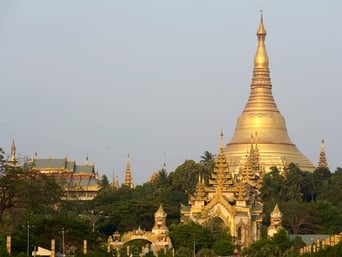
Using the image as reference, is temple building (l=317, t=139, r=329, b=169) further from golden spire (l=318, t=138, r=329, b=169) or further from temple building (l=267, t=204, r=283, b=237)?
temple building (l=267, t=204, r=283, b=237)

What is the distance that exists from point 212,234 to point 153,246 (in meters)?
5.28

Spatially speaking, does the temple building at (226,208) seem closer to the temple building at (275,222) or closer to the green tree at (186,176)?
the temple building at (275,222)

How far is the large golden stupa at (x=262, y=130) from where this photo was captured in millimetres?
153750

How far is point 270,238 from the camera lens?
360 feet

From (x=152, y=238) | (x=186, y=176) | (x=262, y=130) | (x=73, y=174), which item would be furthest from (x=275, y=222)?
(x=73, y=174)

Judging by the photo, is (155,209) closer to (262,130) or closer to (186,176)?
(186,176)

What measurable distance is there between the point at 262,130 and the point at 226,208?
1425 inches

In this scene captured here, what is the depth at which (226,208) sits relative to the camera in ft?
398

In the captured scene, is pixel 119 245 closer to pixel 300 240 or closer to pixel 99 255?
pixel 300 240

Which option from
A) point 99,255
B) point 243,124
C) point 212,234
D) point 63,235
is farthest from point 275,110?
point 99,255

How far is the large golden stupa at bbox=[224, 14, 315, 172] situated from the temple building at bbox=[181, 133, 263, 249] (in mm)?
25125

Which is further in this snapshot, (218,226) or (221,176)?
(221,176)

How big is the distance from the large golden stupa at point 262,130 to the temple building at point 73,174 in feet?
53.4

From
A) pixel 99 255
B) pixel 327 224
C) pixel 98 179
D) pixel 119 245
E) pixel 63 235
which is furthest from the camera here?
pixel 98 179
